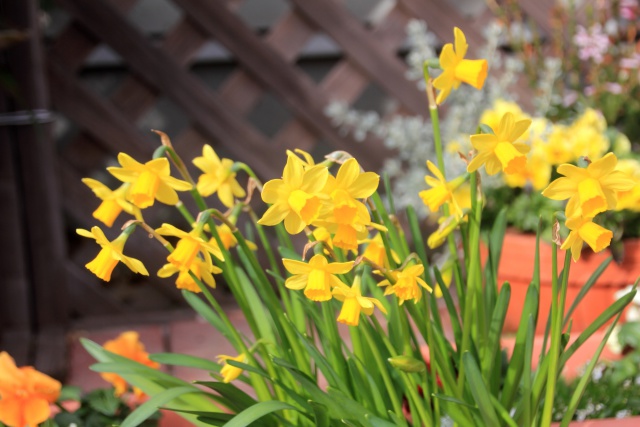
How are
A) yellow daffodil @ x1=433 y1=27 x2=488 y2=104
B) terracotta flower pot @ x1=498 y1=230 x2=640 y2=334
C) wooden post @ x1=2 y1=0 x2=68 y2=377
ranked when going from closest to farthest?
yellow daffodil @ x1=433 y1=27 x2=488 y2=104
terracotta flower pot @ x1=498 y1=230 x2=640 y2=334
wooden post @ x1=2 y1=0 x2=68 y2=377

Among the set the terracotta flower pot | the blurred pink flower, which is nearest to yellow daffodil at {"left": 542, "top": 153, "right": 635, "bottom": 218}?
the terracotta flower pot

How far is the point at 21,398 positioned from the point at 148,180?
9.8 inches

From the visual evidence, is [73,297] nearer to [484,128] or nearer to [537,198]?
[537,198]

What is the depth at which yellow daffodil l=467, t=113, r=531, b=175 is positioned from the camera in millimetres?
653

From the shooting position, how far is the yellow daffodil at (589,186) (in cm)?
62

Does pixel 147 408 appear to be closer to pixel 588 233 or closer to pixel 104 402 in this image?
pixel 104 402

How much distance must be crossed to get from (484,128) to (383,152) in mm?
1707

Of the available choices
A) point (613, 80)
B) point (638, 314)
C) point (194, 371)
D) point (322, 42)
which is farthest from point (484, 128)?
point (322, 42)

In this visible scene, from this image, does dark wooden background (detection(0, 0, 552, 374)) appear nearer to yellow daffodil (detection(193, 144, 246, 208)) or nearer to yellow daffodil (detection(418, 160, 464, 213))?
yellow daffodil (detection(193, 144, 246, 208))

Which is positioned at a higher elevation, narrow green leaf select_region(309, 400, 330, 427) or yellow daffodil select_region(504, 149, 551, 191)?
yellow daffodil select_region(504, 149, 551, 191)

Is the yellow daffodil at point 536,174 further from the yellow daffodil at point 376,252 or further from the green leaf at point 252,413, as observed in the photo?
the green leaf at point 252,413

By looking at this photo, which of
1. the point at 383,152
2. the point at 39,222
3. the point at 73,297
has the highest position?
the point at 383,152

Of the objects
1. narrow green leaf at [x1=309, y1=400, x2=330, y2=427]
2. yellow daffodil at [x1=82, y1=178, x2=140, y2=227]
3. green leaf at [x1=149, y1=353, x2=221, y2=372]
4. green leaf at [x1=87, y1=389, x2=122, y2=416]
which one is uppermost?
yellow daffodil at [x1=82, y1=178, x2=140, y2=227]

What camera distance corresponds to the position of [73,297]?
225 cm
